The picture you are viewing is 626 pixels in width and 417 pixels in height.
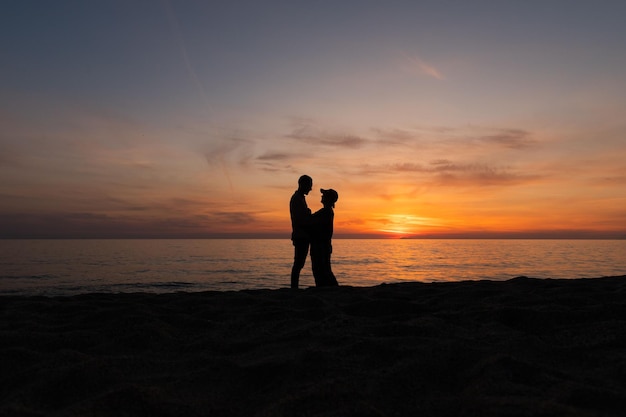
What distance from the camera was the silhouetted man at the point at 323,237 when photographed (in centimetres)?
850

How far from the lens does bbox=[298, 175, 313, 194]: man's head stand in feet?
27.6

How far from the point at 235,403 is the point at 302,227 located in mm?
6072

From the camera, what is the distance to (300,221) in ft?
27.9

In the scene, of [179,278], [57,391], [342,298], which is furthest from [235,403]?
[179,278]

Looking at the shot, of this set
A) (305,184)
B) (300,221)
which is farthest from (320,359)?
(305,184)

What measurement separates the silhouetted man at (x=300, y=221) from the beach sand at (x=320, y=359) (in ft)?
10.2

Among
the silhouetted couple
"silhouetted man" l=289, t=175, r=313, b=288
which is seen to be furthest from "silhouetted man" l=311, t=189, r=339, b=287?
"silhouetted man" l=289, t=175, r=313, b=288

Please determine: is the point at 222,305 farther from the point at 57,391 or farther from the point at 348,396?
the point at 348,396

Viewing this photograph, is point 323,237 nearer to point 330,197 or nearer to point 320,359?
point 330,197

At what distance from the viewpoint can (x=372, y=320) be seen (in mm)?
4625

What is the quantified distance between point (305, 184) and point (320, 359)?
552 cm

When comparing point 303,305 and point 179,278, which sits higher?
point 303,305

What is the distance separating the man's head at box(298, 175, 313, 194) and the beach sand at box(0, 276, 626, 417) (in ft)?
11.3

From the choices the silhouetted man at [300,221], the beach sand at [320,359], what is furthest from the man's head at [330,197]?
the beach sand at [320,359]
